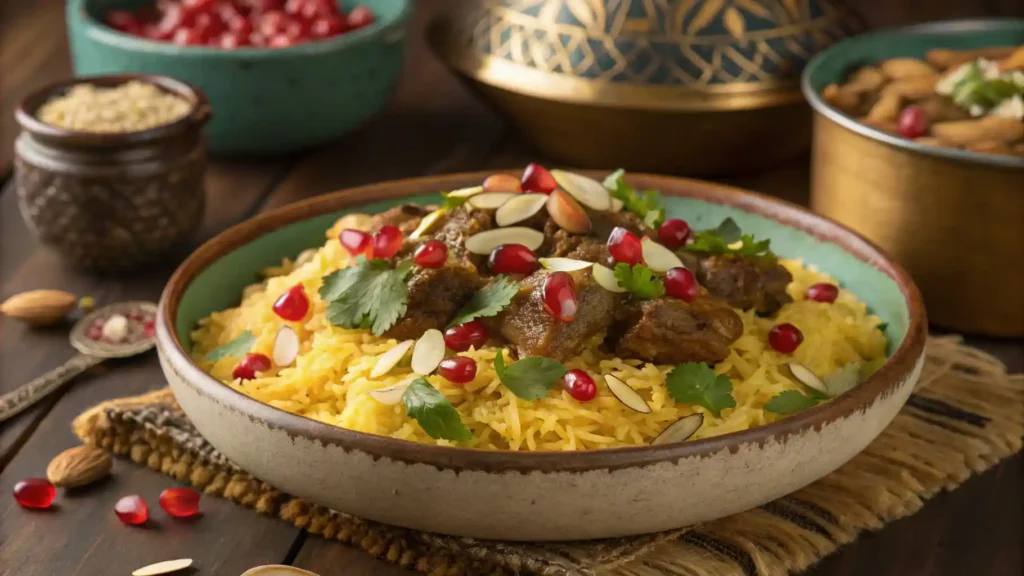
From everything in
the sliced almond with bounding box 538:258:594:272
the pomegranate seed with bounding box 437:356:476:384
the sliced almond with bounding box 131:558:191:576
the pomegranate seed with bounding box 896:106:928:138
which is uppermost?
the sliced almond with bounding box 538:258:594:272

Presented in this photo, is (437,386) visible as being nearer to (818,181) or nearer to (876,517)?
(876,517)

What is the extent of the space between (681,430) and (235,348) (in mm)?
1245

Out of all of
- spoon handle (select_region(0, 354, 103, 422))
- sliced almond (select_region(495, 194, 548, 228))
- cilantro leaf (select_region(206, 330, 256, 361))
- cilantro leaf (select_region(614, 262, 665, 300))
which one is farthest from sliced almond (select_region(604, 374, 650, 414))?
spoon handle (select_region(0, 354, 103, 422))

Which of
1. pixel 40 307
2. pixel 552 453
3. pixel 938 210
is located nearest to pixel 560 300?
pixel 552 453

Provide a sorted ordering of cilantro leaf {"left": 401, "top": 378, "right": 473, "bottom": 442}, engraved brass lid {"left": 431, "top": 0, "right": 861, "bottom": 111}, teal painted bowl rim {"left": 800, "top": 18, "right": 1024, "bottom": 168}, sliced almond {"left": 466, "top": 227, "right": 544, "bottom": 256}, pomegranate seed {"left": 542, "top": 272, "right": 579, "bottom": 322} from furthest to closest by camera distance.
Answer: engraved brass lid {"left": 431, "top": 0, "right": 861, "bottom": 111} < teal painted bowl rim {"left": 800, "top": 18, "right": 1024, "bottom": 168} < sliced almond {"left": 466, "top": 227, "right": 544, "bottom": 256} < pomegranate seed {"left": 542, "top": 272, "right": 579, "bottom": 322} < cilantro leaf {"left": 401, "top": 378, "right": 473, "bottom": 442}

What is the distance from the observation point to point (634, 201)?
3.69m

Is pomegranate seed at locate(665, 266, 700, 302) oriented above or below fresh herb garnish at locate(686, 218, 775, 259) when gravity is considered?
above

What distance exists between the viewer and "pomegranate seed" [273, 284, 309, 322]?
3.45 metres

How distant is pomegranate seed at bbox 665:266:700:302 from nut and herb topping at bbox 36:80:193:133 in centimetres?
213

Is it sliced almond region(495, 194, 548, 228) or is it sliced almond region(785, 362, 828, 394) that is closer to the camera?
sliced almond region(785, 362, 828, 394)

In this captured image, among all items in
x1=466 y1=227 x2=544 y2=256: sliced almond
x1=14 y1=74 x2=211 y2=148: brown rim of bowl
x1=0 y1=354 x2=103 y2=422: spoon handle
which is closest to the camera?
x1=466 y1=227 x2=544 y2=256: sliced almond

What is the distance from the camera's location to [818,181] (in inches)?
178

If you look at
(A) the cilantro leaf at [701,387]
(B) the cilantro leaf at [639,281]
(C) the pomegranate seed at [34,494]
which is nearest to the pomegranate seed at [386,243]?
(B) the cilantro leaf at [639,281]

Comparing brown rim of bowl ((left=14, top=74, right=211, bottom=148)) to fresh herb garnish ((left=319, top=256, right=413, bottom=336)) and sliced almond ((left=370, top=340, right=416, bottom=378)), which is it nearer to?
fresh herb garnish ((left=319, top=256, right=413, bottom=336))
